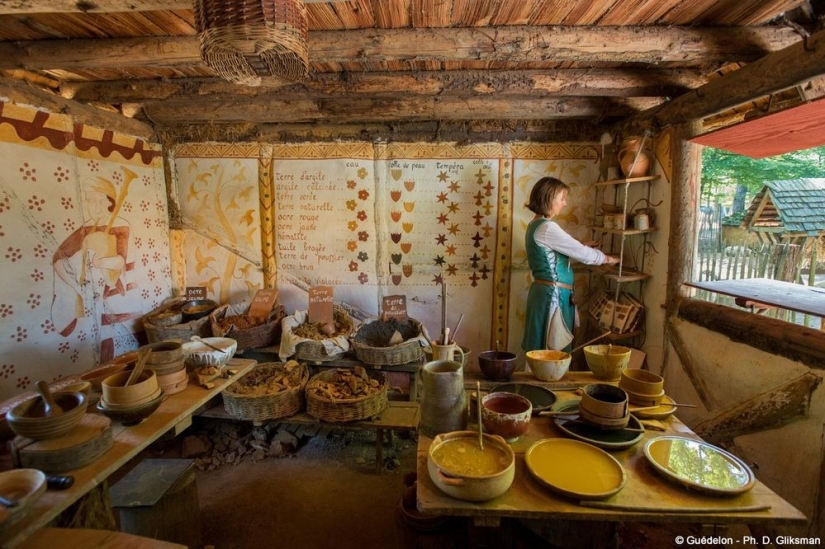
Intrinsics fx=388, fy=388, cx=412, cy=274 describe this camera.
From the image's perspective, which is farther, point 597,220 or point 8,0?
point 597,220

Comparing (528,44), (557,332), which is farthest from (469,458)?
(528,44)

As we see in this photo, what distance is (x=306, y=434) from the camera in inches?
141

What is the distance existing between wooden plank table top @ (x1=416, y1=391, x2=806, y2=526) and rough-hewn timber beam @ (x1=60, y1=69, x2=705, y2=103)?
8.72 feet

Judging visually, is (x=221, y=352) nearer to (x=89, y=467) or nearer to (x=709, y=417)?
(x=89, y=467)

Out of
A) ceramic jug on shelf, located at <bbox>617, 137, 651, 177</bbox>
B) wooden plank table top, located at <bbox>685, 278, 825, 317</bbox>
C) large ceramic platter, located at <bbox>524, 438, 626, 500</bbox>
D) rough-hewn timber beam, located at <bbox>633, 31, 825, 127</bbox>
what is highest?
rough-hewn timber beam, located at <bbox>633, 31, 825, 127</bbox>

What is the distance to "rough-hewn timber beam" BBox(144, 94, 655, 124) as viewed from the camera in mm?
3416

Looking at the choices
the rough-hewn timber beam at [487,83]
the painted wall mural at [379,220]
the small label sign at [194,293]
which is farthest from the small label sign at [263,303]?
the rough-hewn timber beam at [487,83]

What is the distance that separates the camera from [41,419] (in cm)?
133

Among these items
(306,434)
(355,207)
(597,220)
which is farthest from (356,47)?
(306,434)

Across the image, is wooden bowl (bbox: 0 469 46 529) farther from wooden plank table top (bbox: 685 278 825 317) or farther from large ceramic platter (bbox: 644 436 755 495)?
wooden plank table top (bbox: 685 278 825 317)

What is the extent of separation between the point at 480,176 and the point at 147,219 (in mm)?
3455

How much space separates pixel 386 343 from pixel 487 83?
2.37 meters

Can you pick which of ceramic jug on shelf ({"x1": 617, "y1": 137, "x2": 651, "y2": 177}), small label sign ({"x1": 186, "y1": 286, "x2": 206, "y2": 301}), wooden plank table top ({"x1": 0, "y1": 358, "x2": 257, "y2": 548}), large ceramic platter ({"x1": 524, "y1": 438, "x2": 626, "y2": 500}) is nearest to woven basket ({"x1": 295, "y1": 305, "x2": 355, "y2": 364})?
wooden plank table top ({"x1": 0, "y1": 358, "x2": 257, "y2": 548})

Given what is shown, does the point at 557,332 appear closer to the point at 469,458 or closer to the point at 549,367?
the point at 549,367
